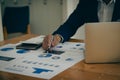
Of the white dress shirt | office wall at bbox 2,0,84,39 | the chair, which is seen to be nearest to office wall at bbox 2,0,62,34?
office wall at bbox 2,0,84,39

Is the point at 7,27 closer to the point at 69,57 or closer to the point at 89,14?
the point at 89,14

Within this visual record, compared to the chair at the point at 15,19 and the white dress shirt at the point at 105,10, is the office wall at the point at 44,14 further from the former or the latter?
the white dress shirt at the point at 105,10

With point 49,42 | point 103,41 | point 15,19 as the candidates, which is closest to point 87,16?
point 49,42

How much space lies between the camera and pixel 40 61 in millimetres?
1300

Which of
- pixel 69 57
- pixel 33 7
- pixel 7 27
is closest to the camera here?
pixel 69 57

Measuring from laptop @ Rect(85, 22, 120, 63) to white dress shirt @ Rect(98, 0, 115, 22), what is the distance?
0.48 meters

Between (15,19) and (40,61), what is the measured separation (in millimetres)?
2407

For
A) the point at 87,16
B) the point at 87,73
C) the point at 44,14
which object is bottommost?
the point at 87,73

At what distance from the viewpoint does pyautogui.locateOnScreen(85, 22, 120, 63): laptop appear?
1.22 m

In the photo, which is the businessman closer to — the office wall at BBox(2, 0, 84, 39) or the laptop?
the laptop

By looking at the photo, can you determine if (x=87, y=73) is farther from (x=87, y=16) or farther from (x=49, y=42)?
(x=87, y=16)

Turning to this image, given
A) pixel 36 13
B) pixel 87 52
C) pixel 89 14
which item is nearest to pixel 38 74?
pixel 87 52

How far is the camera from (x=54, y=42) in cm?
158

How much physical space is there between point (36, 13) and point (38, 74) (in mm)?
3054
